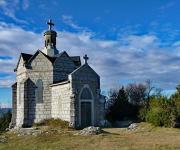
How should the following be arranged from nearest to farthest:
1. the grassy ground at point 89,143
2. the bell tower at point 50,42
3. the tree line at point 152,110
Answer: the grassy ground at point 89,143 → the tree line at point 152,110 → the bell tower at point 50,42

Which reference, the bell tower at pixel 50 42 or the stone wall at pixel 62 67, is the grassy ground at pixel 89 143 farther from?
the bell tower at pixel 50 42

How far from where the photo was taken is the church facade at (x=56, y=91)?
35594 mm

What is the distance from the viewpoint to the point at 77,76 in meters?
35.8

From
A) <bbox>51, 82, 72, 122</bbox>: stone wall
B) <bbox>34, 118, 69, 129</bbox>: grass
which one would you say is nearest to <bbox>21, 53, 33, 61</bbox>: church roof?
<bbox>51, 82, 72, 122</bbox>: stone wall

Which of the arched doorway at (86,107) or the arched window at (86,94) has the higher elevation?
the arched window at (86,94)

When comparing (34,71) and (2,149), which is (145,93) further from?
(2,149)

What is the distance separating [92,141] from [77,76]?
12826mm

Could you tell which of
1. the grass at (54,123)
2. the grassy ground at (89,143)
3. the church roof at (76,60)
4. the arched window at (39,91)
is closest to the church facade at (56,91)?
the arched window at (39,91)

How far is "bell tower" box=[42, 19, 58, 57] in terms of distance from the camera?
41406 mm

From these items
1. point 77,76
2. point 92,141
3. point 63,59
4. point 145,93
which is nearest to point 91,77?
point 77,76

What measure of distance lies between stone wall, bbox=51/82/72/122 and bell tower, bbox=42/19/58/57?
5.32 meters

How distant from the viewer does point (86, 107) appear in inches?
1435

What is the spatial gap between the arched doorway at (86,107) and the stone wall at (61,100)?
136 cm

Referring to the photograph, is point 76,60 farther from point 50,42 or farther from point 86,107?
point 86,107
